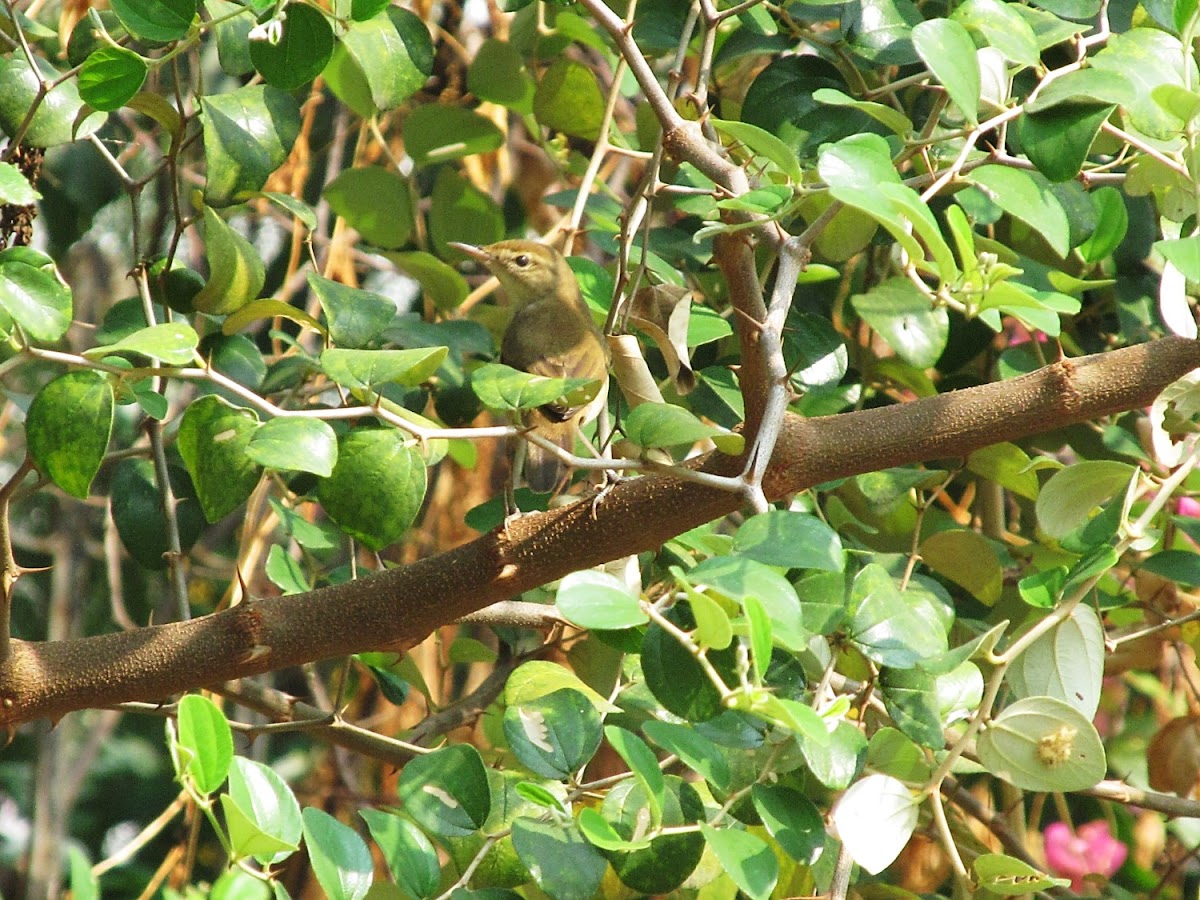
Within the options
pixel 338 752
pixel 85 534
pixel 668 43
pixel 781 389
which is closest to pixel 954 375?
pixel 668 43

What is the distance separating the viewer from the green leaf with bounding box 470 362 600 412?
872mm

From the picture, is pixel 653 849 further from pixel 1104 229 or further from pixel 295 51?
pixel 1104 229


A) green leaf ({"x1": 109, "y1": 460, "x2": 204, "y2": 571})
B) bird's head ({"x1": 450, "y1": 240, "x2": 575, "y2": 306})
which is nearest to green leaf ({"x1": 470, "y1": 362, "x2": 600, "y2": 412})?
green leaf ({"x1": 109, "y1": 460, "x2": 204, "y2": 571})

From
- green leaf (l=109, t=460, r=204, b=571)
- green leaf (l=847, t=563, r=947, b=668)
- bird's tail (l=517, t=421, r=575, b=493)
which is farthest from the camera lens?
bird's tail (l=517, t=421, r=575, b=493)

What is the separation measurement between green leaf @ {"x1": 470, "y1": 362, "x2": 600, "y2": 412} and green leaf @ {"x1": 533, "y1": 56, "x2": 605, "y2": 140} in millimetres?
875

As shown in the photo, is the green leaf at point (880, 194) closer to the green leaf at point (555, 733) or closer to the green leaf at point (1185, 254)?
the green leaf at point (1185, 254)

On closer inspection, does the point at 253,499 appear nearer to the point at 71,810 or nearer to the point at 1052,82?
the point at 1052,82

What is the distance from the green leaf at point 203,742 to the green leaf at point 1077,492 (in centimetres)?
75

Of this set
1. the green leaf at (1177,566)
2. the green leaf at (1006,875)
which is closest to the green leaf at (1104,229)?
the green leaf at (1177,566)

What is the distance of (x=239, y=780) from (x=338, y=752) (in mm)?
2000

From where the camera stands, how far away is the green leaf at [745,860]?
802 mm

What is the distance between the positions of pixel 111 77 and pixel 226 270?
24 centimetres

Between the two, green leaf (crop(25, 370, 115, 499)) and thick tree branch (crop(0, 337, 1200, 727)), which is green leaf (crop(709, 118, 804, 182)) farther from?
green leaf (crop(25, 370, 115, 499))

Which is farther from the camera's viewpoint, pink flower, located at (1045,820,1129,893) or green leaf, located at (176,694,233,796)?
pink flower, located at (1045,820,1129,893)
